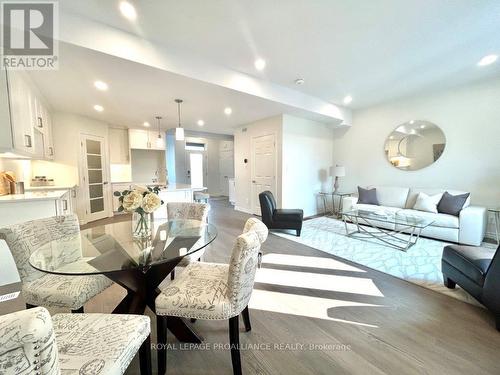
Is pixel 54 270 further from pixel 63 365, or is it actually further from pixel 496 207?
pixel 496 207

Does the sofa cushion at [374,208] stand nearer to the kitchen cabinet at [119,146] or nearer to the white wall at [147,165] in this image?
the white wall at [147,165]

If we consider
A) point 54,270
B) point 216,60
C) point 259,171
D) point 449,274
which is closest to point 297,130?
point 259,171

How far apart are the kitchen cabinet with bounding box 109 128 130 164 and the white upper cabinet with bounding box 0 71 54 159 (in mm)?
2069

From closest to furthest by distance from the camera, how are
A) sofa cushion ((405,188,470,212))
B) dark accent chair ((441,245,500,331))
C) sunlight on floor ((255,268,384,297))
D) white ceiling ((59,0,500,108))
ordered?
dark accent chair ((441,245,500,331)), white ceiling ((59,0,500,108)), sunlight on floor ((255,268,384,297)), sofa cushion ((405,188,470,212))

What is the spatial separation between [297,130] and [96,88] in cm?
388

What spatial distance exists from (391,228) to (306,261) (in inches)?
84.8

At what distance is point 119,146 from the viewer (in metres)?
5.71

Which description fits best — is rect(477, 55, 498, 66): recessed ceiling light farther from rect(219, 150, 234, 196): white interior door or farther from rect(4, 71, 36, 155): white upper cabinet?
→ rect(219, 150, 234, 196): white interior door

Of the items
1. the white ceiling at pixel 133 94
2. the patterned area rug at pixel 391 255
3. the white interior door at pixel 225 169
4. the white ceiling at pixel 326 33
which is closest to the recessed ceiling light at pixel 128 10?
the white ceiling at pixel 326 33

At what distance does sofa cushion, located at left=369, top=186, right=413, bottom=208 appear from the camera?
4316mm

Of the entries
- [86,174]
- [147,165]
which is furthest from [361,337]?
[147,165]

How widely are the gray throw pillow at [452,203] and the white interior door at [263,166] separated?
3.08m

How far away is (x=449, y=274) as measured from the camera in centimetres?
208

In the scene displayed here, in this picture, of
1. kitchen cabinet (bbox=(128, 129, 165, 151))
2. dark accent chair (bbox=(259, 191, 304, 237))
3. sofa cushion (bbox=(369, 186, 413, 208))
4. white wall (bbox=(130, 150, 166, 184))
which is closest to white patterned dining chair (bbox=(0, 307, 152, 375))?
dark accent chair (bbox=(259, 191, 304, 237))
